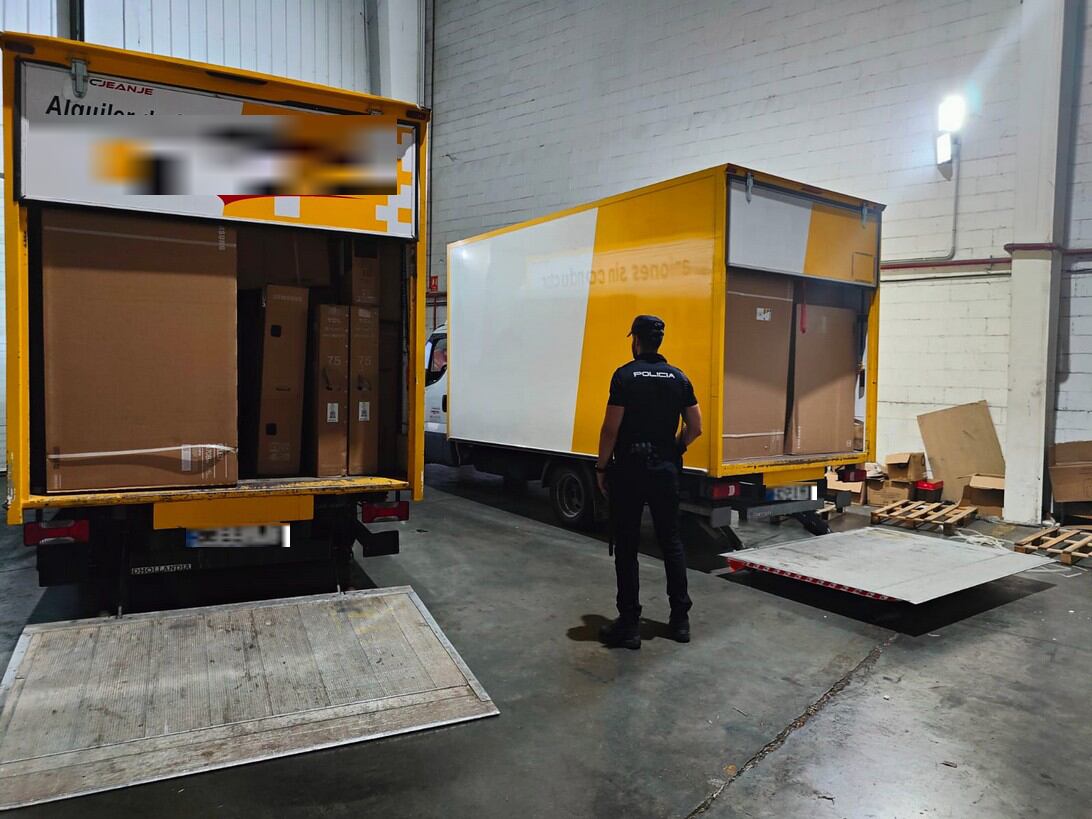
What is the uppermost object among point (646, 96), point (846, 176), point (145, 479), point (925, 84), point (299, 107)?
point (646, 96)

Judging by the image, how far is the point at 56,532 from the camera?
3.61 meters

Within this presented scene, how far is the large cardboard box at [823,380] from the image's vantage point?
624 cm

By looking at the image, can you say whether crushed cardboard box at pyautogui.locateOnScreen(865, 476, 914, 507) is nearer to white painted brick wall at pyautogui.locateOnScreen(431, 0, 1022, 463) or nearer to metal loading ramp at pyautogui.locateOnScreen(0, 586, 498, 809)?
white painted brick wall at pyautogui.locateOnScreen(431, 0, 1022, 463)

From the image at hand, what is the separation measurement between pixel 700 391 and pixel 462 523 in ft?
9.56

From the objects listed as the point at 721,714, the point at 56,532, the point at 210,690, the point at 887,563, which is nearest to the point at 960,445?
the point at 887,563

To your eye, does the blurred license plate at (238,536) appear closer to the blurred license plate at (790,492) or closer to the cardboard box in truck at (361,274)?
the cardboard box in truck at (361,274)

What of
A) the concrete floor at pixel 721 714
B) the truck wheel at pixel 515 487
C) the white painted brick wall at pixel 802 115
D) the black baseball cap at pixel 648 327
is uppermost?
the white painted brick wall at pixel 802 115

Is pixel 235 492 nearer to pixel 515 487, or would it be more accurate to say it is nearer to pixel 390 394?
pixel 390 394

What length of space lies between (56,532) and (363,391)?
168 cm

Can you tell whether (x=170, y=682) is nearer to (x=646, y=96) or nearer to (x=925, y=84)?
(x=925, y=84)

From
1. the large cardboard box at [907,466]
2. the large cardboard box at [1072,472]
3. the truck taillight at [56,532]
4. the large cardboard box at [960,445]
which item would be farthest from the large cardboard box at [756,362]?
the truck taillight at [56,532]

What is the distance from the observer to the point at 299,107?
3.94 metres

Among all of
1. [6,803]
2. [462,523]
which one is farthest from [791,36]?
[6,803]

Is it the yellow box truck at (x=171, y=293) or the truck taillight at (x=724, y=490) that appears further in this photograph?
the truck taillight at (x=724, y=490)
